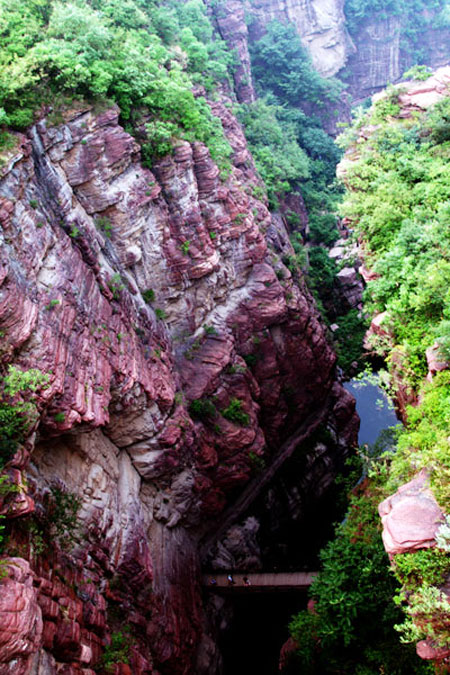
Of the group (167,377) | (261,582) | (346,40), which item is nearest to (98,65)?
(167,377)

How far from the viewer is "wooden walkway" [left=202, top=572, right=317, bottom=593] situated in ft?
77.5

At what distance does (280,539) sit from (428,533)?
21976 mm

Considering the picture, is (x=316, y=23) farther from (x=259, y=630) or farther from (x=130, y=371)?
(x=259, y=630)

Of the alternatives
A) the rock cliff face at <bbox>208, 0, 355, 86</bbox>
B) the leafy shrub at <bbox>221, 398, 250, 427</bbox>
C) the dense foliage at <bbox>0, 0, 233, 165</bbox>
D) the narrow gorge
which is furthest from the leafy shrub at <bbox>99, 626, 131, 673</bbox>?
the rock cliff face at <bbox>208, 0, 355, 86</bbox>

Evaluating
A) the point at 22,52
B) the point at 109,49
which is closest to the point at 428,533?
the point at 22,52

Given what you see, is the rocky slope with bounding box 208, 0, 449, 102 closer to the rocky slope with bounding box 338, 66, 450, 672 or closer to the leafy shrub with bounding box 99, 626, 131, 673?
the rocky slope with bounding box 338, 66, 450, 672

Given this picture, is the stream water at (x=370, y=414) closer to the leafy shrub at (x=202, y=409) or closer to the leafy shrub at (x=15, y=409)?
the leafy shrub at (x=202, y=409)

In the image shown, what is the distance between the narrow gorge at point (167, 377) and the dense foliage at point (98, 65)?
0.38 feet

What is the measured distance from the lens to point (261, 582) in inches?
958

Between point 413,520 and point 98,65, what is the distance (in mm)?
19507

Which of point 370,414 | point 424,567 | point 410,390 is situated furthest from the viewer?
point 370,414

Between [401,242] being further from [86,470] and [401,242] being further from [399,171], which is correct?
[86,470]

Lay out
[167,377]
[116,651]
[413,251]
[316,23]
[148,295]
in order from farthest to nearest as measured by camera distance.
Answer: [316,23], [148,295], [167,377], [413,251], [116,651]

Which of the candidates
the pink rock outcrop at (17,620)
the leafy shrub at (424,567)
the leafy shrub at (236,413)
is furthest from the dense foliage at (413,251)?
the leafy shrub at (236,413)
